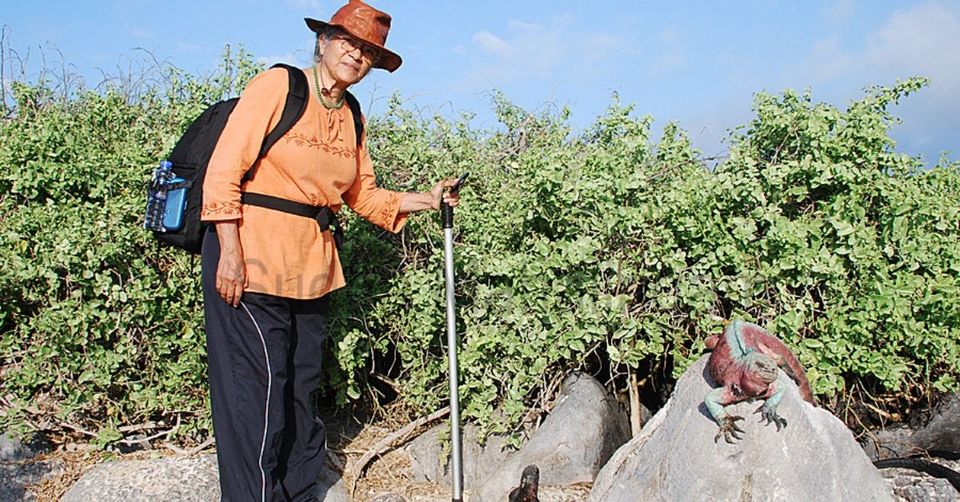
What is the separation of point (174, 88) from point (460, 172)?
210 centimetres

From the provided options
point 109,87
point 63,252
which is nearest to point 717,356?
point 63,252

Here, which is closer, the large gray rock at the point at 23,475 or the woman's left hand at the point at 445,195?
the woman's left hand at the point at 445,195

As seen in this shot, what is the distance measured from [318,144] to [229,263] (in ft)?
2.30

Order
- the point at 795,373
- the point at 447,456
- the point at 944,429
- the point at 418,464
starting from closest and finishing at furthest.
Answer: the point at 795,373 → the point at 944,429 → the point at 447,456 → the point at 418,464

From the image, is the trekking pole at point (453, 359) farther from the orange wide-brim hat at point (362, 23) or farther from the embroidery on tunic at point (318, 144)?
the orange wide-brim hat at point (362, 23)

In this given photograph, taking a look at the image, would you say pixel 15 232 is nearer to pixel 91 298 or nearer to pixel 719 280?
pixel 91 298

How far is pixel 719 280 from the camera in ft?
15.7

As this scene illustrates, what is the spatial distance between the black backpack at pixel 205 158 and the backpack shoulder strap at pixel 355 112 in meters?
0.33

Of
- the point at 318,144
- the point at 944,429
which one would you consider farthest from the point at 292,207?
the point at 944,429

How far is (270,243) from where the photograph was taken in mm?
4027

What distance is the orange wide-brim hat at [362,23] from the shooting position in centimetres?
410

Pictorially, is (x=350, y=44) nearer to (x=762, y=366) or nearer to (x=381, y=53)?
(x=381, y=53)

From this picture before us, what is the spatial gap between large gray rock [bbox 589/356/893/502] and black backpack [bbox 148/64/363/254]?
199 centimetres

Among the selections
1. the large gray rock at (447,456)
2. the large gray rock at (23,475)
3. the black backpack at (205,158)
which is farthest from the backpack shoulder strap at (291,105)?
the large gray rock at (23,475)
